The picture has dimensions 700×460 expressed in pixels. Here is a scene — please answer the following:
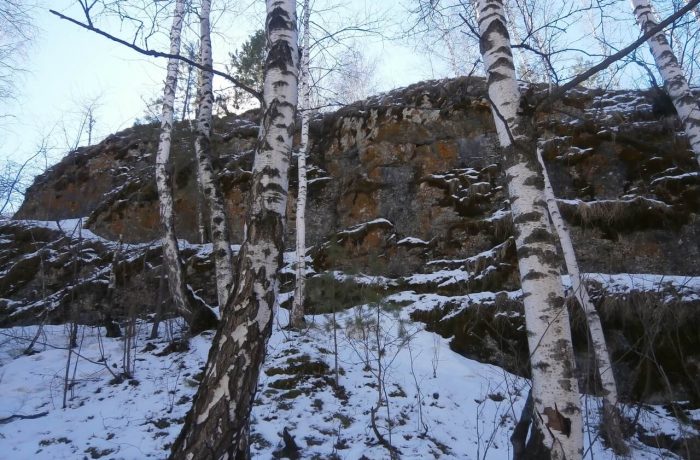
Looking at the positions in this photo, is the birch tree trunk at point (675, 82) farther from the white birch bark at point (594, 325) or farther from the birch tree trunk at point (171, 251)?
the birch tree trunk at point (171, 251)

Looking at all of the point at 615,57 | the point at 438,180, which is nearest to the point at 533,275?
the point at 615,57

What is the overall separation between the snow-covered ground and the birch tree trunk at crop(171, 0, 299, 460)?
2249 millimetres

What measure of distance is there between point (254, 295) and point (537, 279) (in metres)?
1.80

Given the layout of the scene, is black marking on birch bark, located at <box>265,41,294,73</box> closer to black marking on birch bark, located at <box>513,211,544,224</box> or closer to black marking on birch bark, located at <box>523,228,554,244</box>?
black marking on birch bark, located at <box>513,211,544,224</box>

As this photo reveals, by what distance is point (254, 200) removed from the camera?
290 centimetres

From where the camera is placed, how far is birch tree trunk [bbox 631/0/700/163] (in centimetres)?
533

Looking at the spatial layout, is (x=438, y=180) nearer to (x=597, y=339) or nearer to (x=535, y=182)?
→ (x=597, y=339)

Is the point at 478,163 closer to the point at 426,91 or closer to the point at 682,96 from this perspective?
the point at 426,91

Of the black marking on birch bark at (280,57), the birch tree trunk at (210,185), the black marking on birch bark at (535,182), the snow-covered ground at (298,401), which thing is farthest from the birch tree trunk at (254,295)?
the birch tree trunk at (210,185)

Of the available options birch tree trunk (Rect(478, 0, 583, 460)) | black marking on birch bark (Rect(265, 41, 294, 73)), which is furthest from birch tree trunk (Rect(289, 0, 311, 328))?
birch tree trunk (Rect(478, 0, 583, 460))

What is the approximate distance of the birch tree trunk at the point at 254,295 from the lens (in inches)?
94.8

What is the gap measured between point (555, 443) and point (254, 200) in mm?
2360

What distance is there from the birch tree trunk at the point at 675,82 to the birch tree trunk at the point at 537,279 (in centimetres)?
407

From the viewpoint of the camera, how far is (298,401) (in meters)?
5.59
